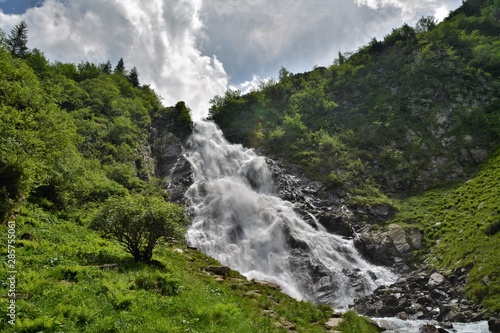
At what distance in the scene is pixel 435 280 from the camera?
2519 centimetres

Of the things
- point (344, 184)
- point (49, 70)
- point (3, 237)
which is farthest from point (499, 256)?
point (49, 70)

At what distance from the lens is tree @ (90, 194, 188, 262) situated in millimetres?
16734

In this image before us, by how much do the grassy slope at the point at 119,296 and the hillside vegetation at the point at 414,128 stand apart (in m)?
14.8

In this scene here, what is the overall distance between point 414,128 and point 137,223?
50934 millimetres

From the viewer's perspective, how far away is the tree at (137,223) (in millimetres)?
16734

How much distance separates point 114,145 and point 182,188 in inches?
540

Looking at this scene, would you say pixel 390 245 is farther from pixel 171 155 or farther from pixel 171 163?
pixel 171 155

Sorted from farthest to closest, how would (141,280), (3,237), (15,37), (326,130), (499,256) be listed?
(15,37) < (326,130) < (499,256) < (3,237) < (141,280)

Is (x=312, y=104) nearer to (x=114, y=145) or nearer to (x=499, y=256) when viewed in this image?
(x=114, y=145)

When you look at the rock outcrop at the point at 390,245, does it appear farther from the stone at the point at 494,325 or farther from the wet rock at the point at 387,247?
the stone at the point at 494,325

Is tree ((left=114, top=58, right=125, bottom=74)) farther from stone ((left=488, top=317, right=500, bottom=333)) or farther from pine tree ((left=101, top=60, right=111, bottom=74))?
stone ((left=488, top=317, right=500, bottom=333))

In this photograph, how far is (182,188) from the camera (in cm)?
4419

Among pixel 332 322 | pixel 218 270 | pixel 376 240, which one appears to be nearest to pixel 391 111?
pixel 376 240

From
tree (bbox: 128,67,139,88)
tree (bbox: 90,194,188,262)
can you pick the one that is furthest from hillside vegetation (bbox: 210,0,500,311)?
tree (bbox: 128,67,139,88)
